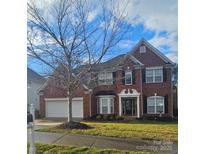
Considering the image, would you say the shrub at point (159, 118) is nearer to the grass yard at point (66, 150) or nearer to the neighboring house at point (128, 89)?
the neighboring house at point (128, 89)

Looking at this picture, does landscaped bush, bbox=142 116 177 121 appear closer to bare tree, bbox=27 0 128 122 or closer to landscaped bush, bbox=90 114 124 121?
landscaped bush, bbox=90 114 124 121

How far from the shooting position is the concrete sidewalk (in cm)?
281

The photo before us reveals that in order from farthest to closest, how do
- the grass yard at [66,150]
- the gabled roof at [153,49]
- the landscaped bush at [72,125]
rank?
1. the landscaped bush at [72,125]
2. the grass yard at [66,150]
3. the gabled roof at [153,49]

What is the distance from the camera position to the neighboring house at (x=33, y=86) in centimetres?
316

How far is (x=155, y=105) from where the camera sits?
288 cm

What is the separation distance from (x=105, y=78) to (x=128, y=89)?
23cm

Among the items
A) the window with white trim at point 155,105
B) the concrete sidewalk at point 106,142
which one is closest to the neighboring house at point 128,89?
the window with white trim at point 155,105

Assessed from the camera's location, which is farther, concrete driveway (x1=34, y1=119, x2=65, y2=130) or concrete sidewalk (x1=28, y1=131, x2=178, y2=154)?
concrete driveway (x1=34, y1=119, x2=65, y2=130)

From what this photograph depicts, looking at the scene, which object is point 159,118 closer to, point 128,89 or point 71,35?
point 128,89

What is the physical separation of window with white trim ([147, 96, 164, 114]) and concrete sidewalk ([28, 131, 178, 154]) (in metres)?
0.26

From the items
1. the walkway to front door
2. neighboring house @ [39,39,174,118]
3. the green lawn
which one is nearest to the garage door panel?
neighboring house @ [39,39,174,118]

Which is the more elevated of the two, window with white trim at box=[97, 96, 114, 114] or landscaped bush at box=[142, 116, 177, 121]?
window with white trim at box=[97, 96, 114, 114]
